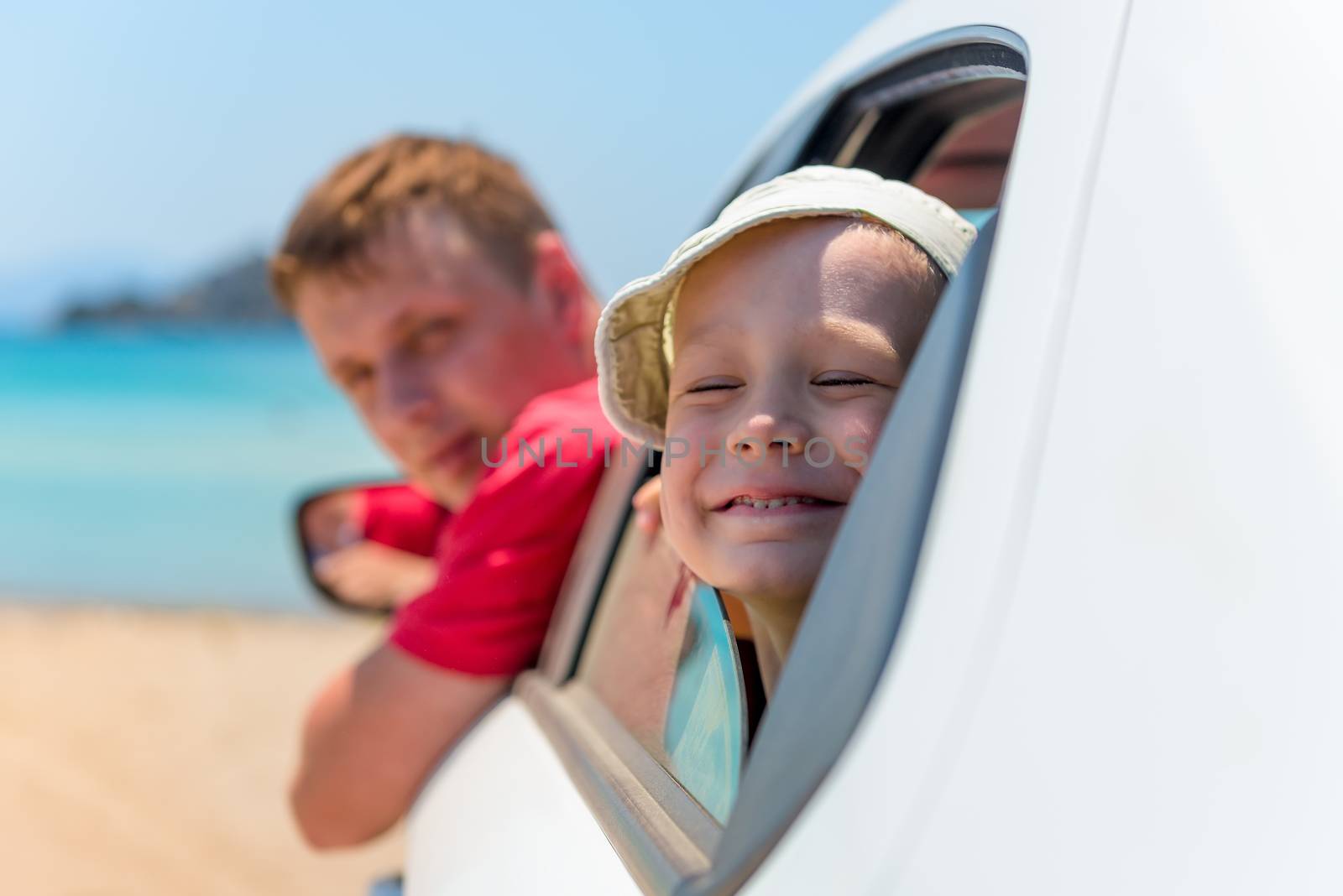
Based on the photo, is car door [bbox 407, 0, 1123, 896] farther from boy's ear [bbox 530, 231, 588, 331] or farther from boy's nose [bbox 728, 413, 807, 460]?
boy's ear [bbox 530, 231, 588, 331]

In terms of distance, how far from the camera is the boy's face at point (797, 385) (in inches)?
47.2

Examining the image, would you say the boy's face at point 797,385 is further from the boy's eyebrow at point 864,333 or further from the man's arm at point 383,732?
the man's arm at point 383,732

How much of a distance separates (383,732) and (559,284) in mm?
1230

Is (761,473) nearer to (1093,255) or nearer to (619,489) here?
(1093,255)

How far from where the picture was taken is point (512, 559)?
220 centimetres

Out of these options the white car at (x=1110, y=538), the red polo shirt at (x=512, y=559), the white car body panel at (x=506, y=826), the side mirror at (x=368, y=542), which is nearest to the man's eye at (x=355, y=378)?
the side mirror at (x=368, y=542)

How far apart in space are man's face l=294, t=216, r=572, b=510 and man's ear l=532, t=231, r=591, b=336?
0.06 meters

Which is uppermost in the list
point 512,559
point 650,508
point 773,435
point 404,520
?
point 773,435

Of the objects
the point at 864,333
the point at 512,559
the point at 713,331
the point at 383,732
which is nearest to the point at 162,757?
the point at 383,732

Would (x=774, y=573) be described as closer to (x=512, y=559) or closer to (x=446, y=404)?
(x=512, y=559)

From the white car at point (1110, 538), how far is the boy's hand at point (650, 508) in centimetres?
65

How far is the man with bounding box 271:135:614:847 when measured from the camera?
2158mm

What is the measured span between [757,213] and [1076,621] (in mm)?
628

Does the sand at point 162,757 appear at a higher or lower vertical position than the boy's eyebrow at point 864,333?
lower
